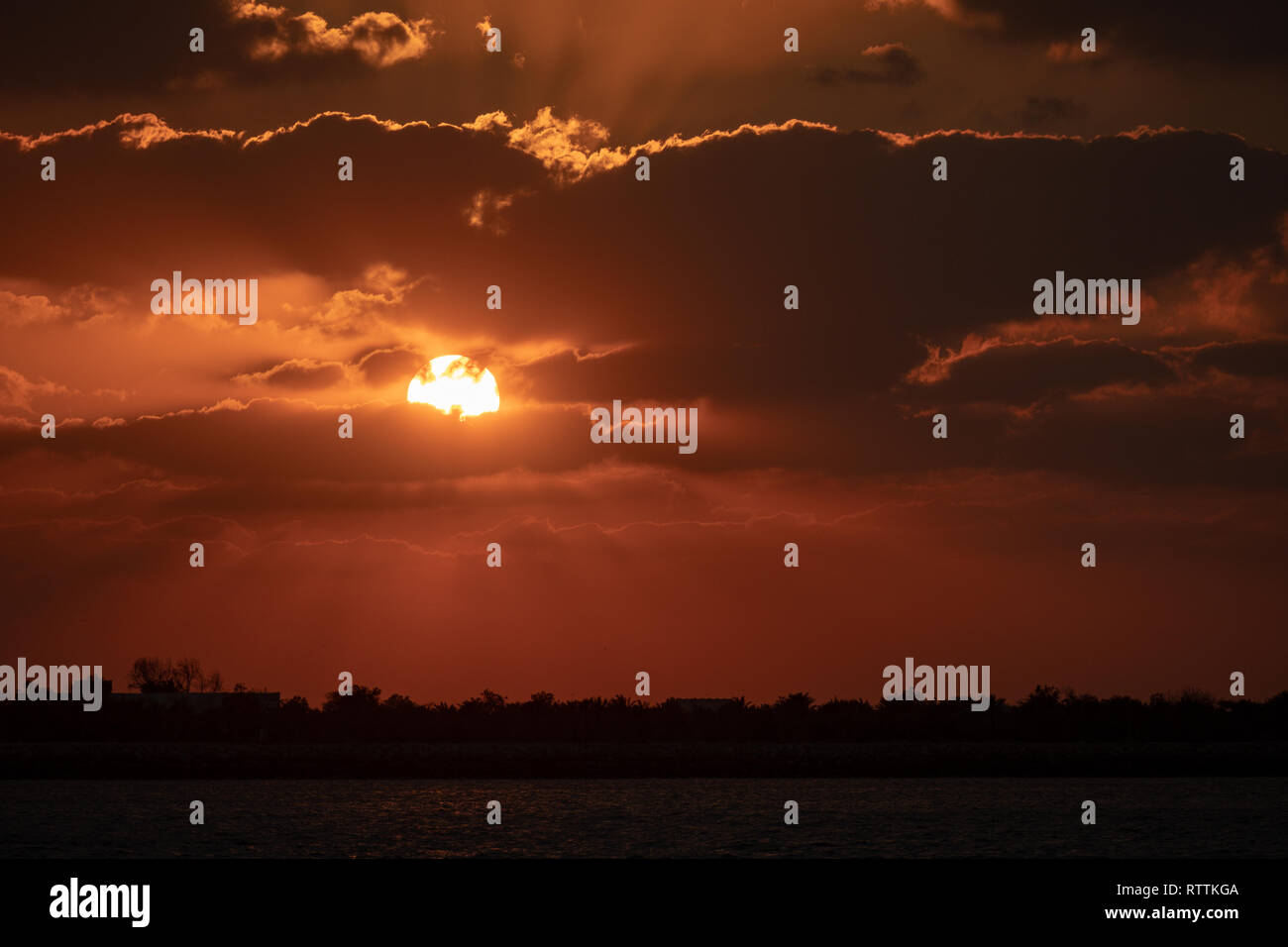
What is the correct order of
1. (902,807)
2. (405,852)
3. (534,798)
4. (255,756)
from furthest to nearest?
(255,756)
(534,798)
(902,807)
(405,852)

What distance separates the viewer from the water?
73875mm

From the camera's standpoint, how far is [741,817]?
335 ft

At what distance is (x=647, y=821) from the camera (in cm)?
9762

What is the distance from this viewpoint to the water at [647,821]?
2908 inches

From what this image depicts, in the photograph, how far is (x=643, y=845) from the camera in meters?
75.4
